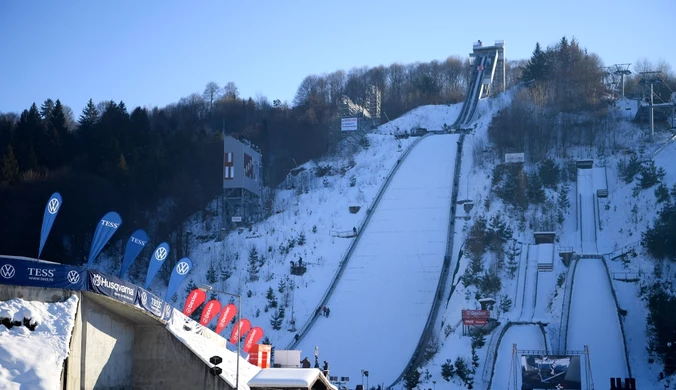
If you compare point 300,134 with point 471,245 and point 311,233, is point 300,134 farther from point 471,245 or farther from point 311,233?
point 471,245

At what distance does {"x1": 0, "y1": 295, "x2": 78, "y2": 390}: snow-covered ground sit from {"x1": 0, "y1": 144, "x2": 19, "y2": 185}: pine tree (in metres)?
30.5

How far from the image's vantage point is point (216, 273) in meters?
48.3

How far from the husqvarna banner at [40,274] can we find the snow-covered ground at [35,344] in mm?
454

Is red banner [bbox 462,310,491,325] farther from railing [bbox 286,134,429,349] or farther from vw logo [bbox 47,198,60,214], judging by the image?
vw logo [bbox 47,198,60,214]

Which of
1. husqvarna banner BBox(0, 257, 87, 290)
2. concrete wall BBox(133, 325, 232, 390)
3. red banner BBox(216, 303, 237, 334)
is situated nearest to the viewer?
husqvarna banner BBox(0, 257, 87, 290)

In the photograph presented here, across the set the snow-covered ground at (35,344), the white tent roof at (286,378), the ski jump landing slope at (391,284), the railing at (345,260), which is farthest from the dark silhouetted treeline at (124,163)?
the white tent roof at (286,378)

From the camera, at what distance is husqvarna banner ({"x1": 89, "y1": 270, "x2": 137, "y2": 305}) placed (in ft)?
76.6

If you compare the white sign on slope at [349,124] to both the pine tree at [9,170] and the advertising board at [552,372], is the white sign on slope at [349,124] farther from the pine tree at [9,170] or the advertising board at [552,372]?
the advertising board at [552,372]

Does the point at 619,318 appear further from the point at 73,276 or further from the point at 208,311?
the point at 73,276

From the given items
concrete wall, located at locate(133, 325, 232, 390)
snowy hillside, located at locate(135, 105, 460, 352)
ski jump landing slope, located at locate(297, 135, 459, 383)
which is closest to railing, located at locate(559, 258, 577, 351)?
ski jump landing slope, located at locate(297, 135, 459, 383)

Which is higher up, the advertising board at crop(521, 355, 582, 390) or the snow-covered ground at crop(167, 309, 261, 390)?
the snow-covered ground at crop(167, 309, 261, 390)

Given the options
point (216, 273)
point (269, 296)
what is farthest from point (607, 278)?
point (216, 273)

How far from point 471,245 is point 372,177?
46.4ft

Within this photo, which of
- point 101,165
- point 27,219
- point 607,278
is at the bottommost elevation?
point 607,278
